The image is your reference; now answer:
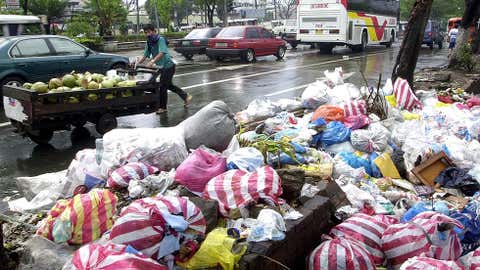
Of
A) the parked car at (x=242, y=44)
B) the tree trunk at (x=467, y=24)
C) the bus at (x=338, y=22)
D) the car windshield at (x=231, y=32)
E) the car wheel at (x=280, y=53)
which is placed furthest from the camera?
the bus at (x=338, y=22)

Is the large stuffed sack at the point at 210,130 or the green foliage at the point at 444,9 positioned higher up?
the green foliage at the point at 444,9

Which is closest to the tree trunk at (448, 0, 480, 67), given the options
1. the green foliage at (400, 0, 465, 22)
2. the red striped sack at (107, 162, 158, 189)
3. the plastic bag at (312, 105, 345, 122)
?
the plastic bag at (312, 105, 345, 122)

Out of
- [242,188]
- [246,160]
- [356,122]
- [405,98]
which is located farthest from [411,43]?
[242,188]

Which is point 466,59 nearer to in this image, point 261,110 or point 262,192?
point 261,110

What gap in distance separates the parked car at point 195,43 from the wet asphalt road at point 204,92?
68 centimetres

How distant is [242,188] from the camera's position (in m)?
3.75

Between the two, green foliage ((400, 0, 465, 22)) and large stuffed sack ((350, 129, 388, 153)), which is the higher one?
green foliage ((400, 0, 465, 22))

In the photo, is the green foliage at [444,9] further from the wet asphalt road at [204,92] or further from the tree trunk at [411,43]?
the tree trunk at [411,43]

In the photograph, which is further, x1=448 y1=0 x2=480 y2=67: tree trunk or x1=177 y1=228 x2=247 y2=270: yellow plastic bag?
x1=448 y1=0 x2=480 y2=67: tree trunk

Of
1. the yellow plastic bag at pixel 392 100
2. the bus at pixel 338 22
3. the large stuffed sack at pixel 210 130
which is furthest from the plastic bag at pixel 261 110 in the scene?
the bus at pixel 338 22

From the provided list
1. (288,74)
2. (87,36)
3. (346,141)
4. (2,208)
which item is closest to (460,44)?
(288,74)

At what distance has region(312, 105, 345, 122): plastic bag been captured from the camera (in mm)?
6504

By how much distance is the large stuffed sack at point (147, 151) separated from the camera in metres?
4.69

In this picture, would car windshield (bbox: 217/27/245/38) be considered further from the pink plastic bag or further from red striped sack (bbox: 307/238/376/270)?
red striped sack (bbox: 307/238/376/270)
